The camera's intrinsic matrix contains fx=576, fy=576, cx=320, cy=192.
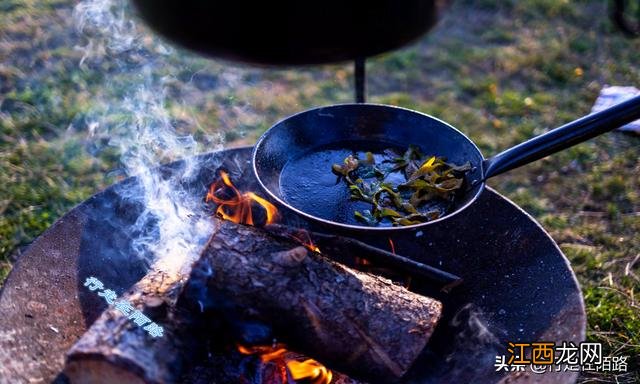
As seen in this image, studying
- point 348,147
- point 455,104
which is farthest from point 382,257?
point 455,104

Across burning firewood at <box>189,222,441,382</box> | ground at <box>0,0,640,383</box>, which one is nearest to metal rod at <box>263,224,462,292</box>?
burning firewood at <box>189,222,441,382</box>

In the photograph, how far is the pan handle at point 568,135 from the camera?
5.51ft

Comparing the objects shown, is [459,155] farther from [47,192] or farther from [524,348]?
[47,192]

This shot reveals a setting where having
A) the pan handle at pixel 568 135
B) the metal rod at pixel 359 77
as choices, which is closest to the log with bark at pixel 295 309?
the pan handle at pixel 568 135

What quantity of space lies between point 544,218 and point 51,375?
2711mm

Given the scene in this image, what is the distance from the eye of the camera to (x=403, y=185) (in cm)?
217

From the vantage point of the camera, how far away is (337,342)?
1.88m

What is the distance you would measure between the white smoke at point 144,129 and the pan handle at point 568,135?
109 centimetres

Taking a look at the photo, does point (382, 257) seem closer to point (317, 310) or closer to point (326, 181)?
point (326, 181)

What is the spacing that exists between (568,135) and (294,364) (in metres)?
1.16

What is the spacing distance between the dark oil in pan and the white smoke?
368 mm

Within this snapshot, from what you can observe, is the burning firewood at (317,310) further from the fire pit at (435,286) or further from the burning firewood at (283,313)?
the fire pit at (435,286)

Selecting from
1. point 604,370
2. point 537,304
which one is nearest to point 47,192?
point 537,304

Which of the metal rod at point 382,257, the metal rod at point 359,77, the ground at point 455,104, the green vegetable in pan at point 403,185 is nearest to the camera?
the green vegetable in pan at point 403,185
